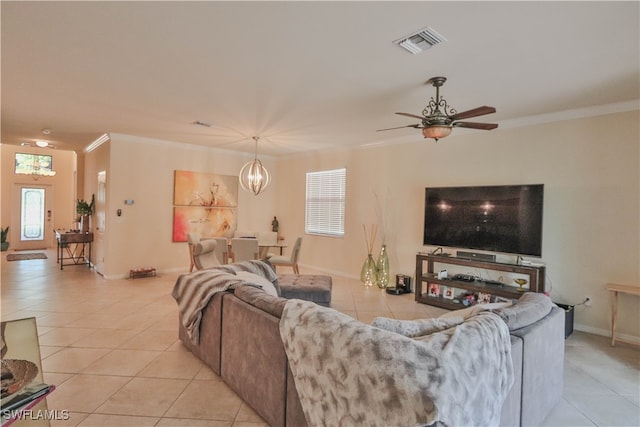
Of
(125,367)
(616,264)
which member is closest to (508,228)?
(616,264)

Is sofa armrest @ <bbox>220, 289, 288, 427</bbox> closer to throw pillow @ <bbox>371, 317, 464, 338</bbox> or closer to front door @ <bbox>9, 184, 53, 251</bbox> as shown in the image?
throw pillow @ <bbox>371, 317, 464, 338</bbox>

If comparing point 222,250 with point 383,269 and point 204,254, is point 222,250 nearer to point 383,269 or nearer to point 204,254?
point 204,254

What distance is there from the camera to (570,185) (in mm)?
4008

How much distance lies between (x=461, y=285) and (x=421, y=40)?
10.7 feet

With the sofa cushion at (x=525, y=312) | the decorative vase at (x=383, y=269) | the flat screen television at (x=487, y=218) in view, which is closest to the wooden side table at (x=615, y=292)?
the flat screen television at (x=487, y=218)

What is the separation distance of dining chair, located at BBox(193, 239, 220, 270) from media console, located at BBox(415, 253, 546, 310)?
3179 mm

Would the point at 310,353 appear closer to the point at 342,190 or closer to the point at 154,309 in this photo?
the point at 154,309

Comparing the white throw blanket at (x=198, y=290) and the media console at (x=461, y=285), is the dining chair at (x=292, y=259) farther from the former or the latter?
the white throw blanket at (x=198, y=290)

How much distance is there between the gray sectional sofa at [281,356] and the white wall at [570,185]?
6.89 feet

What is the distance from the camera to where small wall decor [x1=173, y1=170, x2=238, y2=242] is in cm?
667

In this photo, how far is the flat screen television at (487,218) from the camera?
13.4 feet

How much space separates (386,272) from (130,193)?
16.0 ft

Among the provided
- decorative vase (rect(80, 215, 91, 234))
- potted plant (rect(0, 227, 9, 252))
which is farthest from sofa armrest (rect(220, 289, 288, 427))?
potted plant (rect(0, 227, 9, 252))

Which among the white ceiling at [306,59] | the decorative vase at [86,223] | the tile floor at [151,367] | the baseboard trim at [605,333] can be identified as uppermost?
the white ceiling at [306,59]
